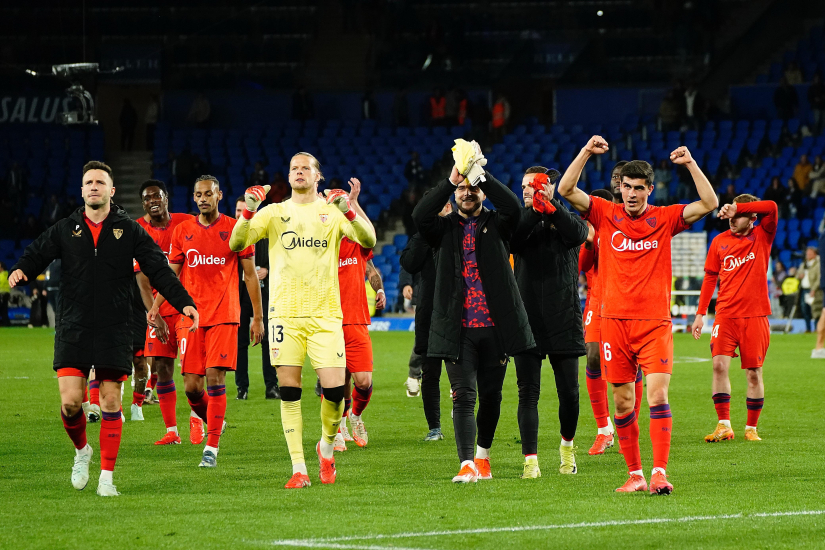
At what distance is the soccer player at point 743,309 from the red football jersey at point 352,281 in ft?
10.1

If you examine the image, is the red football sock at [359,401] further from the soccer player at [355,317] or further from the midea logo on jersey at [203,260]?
the midea logo on jersey at [203,260]

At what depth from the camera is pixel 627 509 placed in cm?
672

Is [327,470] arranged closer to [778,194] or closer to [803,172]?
[778,194]

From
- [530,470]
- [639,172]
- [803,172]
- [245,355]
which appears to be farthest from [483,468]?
[803,172]

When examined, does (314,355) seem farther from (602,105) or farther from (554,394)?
(602,105)

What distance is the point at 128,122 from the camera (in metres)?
34.4

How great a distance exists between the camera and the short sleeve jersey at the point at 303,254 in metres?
7.77

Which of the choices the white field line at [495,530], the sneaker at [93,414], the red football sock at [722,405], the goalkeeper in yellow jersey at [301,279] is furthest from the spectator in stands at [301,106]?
the white field line at [495,530]

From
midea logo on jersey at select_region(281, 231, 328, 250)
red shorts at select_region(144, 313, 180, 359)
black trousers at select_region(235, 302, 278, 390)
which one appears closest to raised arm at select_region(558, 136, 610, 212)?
midea logo on jersey at select_region(281, 231, 328, 250)

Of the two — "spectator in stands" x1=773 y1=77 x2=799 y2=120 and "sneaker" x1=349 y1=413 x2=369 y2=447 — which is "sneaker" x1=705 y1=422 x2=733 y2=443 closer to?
"sneaker" x1=349 y1=413 x2=369 y2=447

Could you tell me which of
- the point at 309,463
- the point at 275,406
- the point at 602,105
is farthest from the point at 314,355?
the point at 602,105

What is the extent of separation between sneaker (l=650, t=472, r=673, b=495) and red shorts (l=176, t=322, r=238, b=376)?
355 cm

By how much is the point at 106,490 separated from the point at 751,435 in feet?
18.9

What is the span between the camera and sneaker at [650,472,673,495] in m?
7.19
